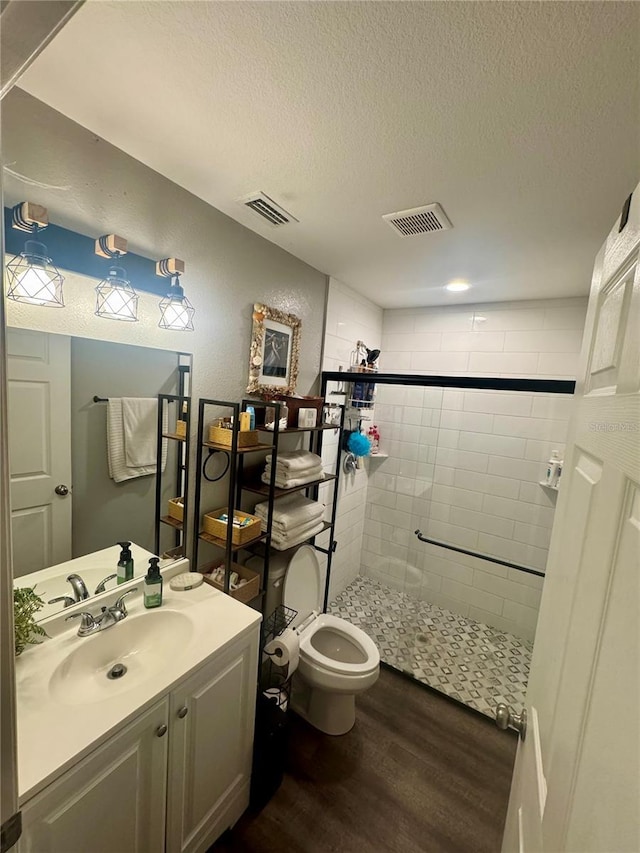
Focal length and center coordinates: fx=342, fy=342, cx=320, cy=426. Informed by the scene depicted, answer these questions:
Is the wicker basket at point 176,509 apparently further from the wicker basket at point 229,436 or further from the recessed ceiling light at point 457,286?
the recessed ceiling light at point 457,286

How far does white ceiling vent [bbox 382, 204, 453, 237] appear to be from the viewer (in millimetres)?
1316

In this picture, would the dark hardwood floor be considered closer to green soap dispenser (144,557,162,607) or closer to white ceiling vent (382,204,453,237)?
green soap dispenser (144,557,162,607)

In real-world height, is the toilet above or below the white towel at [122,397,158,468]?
below

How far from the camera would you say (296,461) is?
5.89 ft

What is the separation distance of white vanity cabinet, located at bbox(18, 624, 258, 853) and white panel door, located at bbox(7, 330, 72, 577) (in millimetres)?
543

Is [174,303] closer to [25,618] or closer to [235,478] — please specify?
[235,478]

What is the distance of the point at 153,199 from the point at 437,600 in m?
3.05

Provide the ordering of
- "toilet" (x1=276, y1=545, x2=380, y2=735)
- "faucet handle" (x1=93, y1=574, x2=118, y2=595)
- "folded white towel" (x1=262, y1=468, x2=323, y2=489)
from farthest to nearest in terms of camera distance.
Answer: "folded white towel" (x1=262, y1=468, x2=323, y2=489), "toilet" (x1=276, y1=545, x2=380, y2=735), "faucet handle" (x1=93, y1=574, x2=118, y2=595)

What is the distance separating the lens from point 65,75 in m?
0.86

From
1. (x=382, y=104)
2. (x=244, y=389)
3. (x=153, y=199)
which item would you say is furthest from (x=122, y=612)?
(x=382, y=104)

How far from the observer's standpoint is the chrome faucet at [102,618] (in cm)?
111

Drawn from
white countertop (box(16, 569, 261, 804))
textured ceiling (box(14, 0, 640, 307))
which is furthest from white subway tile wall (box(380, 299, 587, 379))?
white countertop (box(16, 569, 261, 804))

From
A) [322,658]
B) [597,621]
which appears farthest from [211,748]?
[597,621]

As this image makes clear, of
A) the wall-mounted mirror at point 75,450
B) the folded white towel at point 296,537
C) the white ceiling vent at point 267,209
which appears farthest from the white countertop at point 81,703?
the white ceiling vent at point 267,209
